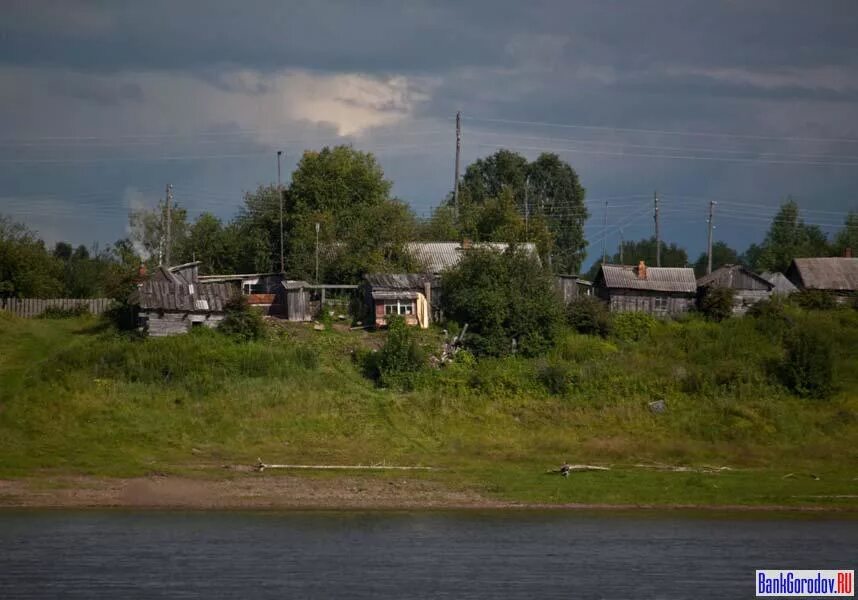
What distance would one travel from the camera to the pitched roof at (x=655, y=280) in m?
68.1

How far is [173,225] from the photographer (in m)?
101

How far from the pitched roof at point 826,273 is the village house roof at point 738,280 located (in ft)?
15.5

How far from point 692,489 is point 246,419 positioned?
60.2 ft

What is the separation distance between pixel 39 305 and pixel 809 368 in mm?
46991

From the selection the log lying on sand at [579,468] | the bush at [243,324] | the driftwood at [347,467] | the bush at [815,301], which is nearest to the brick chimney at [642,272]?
the bush at [815,301]

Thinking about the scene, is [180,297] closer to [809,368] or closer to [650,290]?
[650,290]

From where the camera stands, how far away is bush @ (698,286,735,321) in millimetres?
65438

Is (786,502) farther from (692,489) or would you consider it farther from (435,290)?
(435,290)

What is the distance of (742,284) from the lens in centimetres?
6844

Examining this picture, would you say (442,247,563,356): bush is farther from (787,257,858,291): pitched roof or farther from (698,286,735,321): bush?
(787,257,858,291): pitched roof

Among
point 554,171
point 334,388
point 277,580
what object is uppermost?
point 554,171

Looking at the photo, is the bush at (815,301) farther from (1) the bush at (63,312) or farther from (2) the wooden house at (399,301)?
(1) the bush at (63,312)

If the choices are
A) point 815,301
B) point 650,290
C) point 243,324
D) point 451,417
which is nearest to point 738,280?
point 815,301

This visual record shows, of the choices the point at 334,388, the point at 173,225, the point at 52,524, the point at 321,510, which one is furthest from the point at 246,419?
the point at 173,225
